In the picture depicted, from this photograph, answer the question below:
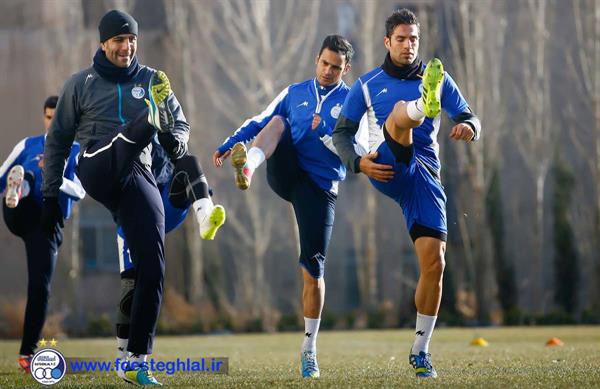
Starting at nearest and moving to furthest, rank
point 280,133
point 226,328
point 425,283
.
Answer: point 425,283, point 280,133, point 226,328

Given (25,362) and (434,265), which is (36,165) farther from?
(434,265)

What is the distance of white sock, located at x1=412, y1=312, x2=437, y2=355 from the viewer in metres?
7.22

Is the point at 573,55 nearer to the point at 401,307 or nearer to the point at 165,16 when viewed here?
the point at 401,307

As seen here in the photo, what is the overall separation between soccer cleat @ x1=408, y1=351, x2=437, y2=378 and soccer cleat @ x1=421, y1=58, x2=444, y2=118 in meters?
1.65

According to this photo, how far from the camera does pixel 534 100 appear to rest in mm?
24312

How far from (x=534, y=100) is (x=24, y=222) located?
1716 centimetres

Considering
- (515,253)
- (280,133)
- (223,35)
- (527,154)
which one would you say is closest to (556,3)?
(527,154)

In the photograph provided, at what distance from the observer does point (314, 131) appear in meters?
8.00

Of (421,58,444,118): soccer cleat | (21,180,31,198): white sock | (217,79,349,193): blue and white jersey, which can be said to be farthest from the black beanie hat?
(21,180,31,198): white sock

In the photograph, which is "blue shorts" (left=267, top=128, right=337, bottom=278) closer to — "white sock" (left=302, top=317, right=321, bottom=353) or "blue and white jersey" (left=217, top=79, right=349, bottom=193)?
"blue and white jersey" (left=217, top=79, right=349, bottom=193)

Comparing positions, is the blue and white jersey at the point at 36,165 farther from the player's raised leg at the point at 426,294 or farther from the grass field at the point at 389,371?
the player's raised leg at the point at 426,294

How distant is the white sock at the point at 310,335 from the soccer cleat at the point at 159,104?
7.00 ft

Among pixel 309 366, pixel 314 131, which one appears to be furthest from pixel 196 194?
pixel 309 366

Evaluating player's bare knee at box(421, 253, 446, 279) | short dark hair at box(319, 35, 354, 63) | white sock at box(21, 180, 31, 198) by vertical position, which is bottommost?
player's bare knee at box(421, 253, 446, 279)
